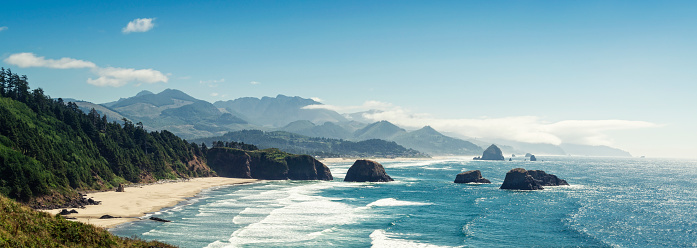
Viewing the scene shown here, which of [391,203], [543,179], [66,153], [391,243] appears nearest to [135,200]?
[66,153]

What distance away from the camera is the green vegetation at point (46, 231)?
2758cm

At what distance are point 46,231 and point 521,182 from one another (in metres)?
129

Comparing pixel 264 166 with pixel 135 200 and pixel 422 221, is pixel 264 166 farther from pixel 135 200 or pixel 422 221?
pixel 422 221

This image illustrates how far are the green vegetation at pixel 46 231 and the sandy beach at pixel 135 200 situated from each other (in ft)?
94.9

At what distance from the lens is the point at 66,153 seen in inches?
4215

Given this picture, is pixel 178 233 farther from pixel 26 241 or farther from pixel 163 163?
pixel 163 163

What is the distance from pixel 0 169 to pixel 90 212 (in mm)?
19477

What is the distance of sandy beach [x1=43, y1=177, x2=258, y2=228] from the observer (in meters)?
72.8

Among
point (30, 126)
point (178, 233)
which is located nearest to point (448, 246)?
point (178, 233)

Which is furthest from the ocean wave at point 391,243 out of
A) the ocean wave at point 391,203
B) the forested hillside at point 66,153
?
the forested hillside at point 66,153

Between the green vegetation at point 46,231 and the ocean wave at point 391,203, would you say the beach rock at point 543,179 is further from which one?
the green vegetation at point 46,231

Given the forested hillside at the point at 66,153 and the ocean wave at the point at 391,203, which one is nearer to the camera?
the forested hillside at the point at 66,153

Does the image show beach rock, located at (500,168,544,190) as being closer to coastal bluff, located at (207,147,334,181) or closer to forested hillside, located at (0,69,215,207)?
coastal bluff, located at (207,147,334,181)

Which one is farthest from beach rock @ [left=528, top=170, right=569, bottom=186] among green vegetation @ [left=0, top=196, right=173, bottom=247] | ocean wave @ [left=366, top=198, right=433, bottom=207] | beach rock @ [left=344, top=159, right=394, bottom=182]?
green vegetation @ [left=0, top=196, right=173, bottom=247]
